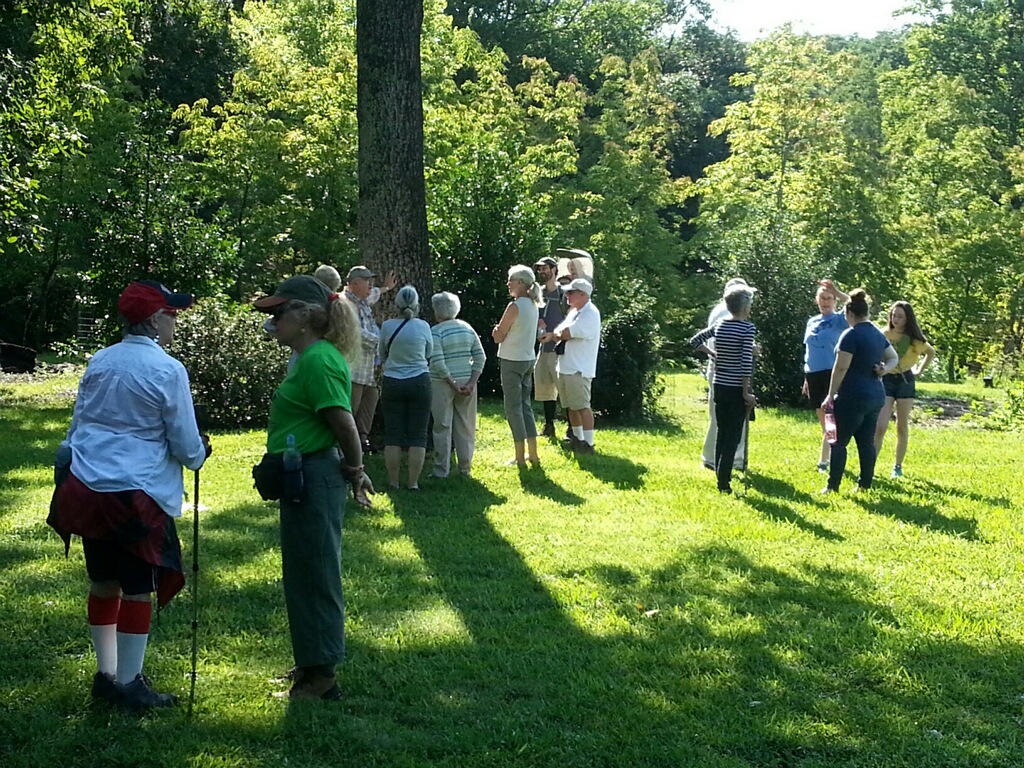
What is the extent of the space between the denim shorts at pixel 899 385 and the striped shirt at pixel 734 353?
7.01ft

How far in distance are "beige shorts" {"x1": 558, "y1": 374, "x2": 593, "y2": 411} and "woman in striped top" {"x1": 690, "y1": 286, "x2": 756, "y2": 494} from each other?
82.2 inches

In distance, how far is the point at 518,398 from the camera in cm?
1148

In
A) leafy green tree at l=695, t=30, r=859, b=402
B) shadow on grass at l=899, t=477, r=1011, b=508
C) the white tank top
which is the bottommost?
shadow on grass at l=899, t=477, r=1011, b=508

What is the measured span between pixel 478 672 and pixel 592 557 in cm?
246

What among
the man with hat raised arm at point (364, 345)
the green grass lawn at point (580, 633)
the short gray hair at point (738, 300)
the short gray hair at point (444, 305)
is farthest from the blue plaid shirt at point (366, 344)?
the short gray hair at point (738, 300)

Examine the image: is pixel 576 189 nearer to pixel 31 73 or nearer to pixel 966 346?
pixel 966 346

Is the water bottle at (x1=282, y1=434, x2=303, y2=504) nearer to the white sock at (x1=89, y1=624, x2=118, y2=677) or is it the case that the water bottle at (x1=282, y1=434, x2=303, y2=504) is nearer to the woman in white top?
the white sock at (x1=89, y1=624, x2=118, y2=677)

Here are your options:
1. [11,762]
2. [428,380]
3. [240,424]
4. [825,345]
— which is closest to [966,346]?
[825,345]

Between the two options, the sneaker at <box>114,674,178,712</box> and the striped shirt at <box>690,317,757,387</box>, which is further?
the striped shirt at <box>690,317,757,387</box>

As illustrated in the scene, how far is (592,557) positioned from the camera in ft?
26.5

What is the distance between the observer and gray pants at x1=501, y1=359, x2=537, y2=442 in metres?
11.4

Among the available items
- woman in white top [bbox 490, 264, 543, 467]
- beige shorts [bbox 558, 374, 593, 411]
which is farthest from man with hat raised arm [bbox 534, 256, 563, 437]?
woman in white top [bbox 490, 264, 543, 467]

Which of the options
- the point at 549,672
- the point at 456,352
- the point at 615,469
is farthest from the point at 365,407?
the point at 549,672

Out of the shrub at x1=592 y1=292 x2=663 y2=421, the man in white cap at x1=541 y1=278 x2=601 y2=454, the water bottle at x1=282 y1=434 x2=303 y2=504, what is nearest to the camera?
the water bottle at x1=282 y1=434 x2=303 y2=504
